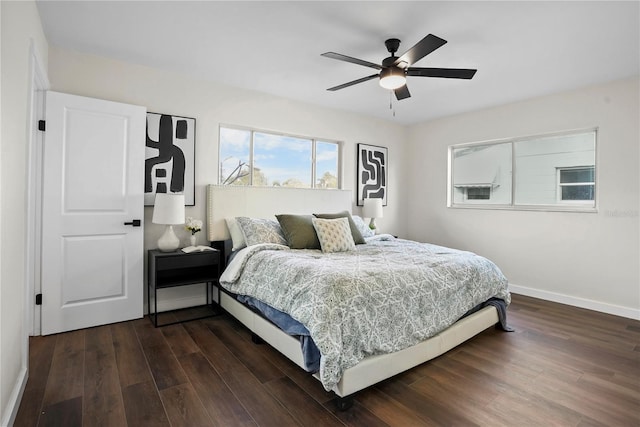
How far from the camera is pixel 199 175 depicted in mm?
3623

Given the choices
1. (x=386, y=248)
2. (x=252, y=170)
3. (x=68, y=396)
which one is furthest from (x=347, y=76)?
(x=68, y=396)

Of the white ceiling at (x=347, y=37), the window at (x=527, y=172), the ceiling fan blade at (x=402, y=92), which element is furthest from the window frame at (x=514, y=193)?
the ceiling fan blade at (x=402, y=92)

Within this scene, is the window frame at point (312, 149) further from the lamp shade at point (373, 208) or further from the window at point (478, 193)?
the window at point (478, 193)

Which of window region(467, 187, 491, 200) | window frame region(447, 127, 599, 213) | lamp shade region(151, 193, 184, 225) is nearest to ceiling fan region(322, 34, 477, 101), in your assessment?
lamp shade region(151, 193, 184, 225)

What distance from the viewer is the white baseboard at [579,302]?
3.46 m

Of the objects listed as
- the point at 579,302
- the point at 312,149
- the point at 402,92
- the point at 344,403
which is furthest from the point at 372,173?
the point at 344,403

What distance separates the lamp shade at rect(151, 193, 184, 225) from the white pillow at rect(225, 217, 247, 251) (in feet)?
1.87

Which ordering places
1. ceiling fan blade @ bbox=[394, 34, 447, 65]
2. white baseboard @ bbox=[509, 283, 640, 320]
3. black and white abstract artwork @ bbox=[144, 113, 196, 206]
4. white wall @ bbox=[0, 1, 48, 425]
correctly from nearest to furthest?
white wall @ bbox=[0, 1, 48, 425] → ceiling fan blade @ bbox=[394, 34, 447, 65] → black and white abstract artwork @ bbox=[144, 113, 196, 206] → white baseboard @ bbox=[509, 283, 640, 320]

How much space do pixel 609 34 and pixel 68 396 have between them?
180 inches

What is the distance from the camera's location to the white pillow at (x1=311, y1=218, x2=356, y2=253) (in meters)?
3.18

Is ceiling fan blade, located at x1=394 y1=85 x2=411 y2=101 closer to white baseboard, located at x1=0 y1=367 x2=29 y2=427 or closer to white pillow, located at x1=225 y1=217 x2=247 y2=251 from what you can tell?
white pillow, located at x1=225 y1=217 x2=247 y2=251

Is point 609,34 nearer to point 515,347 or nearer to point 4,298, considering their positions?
point 515,347

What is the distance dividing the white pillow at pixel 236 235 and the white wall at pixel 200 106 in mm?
361

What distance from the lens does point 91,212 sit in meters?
2.97
